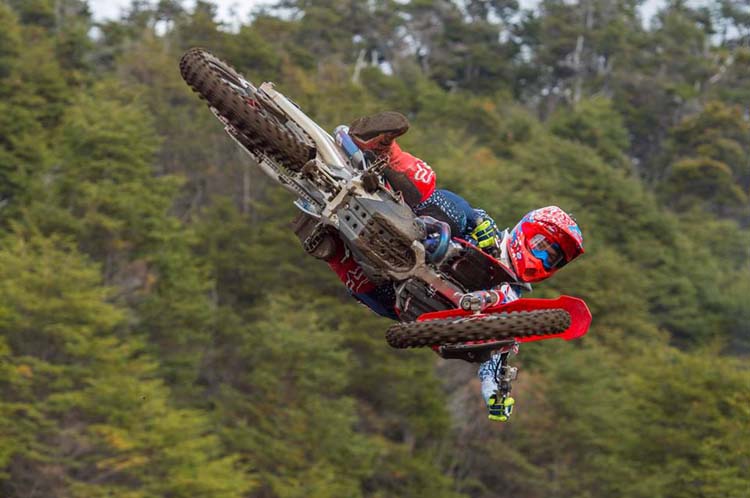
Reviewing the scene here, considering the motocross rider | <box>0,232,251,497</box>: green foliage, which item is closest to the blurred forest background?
<box>0,232,251,497</box>: green foliage

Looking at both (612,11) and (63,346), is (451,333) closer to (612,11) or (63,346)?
(63,346)

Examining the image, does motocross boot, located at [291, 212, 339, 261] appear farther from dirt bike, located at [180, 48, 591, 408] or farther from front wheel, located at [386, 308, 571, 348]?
front wheel, located at [386, 308, 571, 348]

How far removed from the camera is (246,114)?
768 centimetres

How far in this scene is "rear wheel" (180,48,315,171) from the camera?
7.68 meters

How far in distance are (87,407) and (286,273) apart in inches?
552

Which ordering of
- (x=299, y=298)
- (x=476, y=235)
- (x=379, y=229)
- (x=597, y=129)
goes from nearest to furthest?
(x=379, y=229), (x=476, y=235), (x=299, y=298), (x=597, y=129)

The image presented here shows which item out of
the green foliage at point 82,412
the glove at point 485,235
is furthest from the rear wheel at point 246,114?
the green foliage at point 82,412

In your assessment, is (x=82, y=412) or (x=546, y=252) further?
(x=82, y=412)

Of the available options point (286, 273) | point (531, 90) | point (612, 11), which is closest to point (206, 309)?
point (286, 273)

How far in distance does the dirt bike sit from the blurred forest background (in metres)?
19.2

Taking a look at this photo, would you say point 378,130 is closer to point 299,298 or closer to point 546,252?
point 546,252

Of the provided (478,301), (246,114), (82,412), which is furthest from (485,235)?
(82,412)

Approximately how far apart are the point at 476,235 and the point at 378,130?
960 millimetres

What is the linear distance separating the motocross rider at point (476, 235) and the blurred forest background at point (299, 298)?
1911 centimetres
